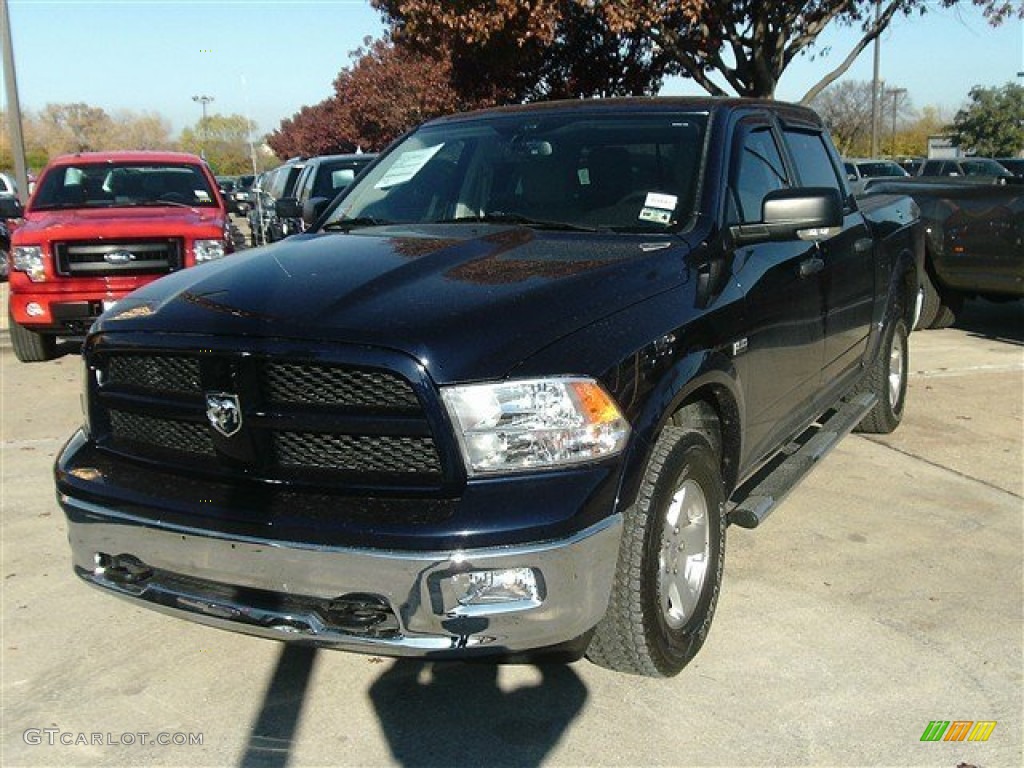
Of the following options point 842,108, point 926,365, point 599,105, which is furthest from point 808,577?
point 842,108

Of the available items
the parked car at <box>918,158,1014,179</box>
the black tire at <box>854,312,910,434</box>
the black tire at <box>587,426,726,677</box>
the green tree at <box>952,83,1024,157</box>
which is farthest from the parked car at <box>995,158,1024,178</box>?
the green tree at <box>952,83,1024,157</box>

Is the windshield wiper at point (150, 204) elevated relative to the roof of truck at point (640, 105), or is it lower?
lower

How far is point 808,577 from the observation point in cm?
407

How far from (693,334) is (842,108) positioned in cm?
7144

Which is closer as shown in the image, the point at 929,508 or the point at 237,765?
the point at 237,765

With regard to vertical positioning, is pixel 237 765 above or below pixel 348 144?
below

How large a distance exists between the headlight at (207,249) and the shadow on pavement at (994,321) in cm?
729

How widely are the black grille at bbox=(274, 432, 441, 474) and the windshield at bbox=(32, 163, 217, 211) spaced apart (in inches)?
286

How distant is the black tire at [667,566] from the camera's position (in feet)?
9.30

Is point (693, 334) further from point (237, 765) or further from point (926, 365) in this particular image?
point (926, 365)

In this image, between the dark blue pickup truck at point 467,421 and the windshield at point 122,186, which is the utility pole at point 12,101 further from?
the dark blue pickup truck at point 467,421

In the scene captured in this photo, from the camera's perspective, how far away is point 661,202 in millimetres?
3686

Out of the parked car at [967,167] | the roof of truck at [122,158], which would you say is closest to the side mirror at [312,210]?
the roof of truck at [122,158]

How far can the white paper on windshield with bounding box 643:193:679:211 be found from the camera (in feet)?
12.0
